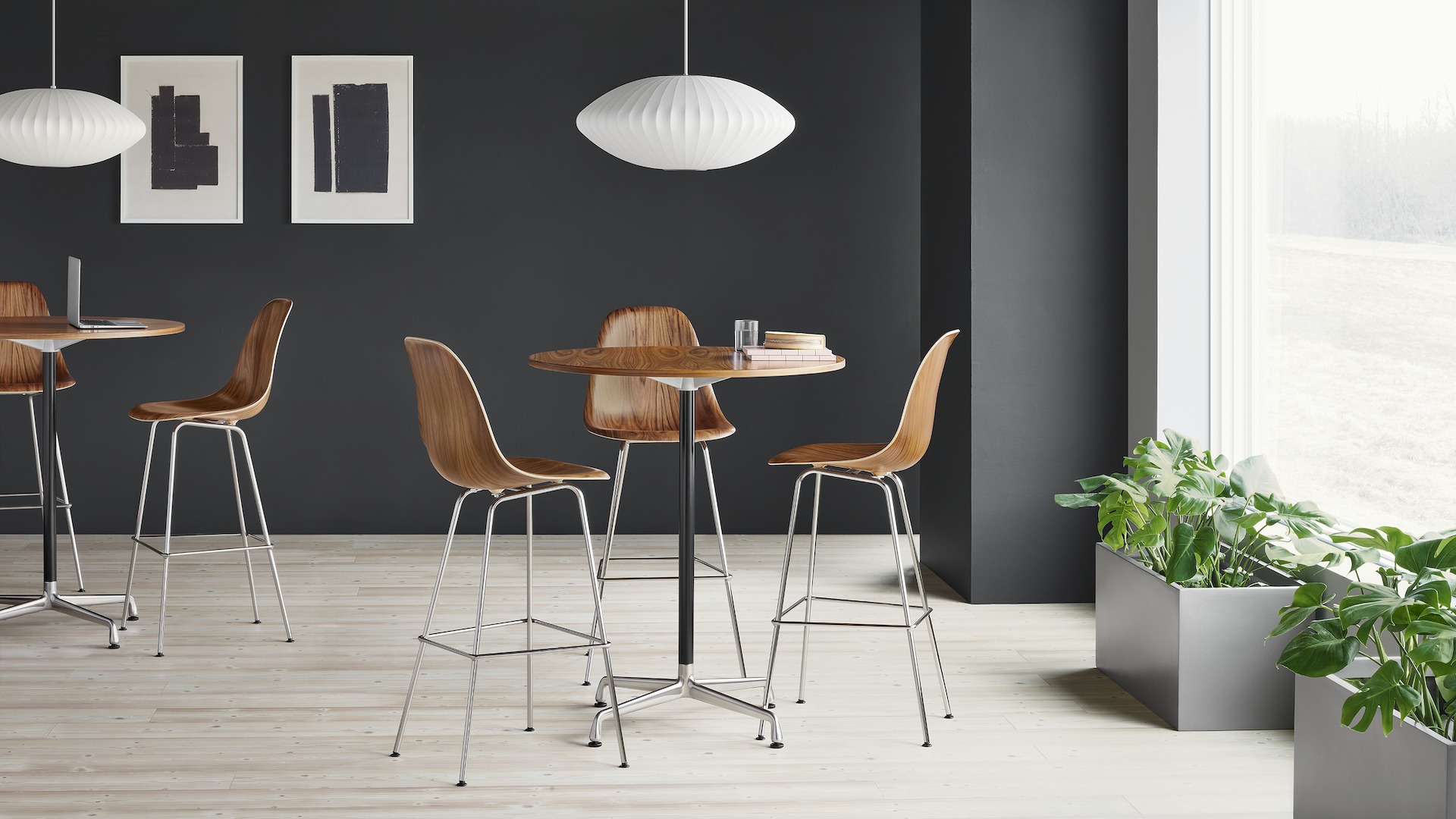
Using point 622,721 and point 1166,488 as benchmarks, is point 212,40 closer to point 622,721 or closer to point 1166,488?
point 622,721

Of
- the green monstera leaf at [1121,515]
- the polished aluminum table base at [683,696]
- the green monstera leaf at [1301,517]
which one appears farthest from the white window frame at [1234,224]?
the polished aluminum table base at [683,696]

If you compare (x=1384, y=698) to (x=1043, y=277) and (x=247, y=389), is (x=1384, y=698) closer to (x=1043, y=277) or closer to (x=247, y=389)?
(x=1043, y=277)

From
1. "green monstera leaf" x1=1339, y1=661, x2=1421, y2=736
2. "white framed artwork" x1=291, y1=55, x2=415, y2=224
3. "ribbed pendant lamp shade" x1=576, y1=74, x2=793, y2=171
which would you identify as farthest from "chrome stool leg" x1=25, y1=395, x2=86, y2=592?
"green monstera leaf" x1=1339, y1=661, x2=1421, y2=736

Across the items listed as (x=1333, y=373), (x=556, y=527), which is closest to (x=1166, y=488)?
(x=1333, y=373)

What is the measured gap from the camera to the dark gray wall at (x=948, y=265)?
4.60 m

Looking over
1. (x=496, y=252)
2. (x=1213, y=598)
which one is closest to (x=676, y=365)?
(x=1213, y=598)

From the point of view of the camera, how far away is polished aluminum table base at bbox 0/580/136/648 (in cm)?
401

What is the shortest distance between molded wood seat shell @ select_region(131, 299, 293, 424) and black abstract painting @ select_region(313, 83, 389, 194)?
150cm

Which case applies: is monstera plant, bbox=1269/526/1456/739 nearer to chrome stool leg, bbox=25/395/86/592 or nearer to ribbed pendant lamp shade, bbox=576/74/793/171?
ribbed pendant lamp shade, bbox=576/74/793/171

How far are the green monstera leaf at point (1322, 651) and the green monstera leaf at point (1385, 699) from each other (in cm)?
6

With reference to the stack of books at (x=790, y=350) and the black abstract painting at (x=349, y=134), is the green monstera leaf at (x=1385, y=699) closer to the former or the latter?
the stack of books at (x=790, y=350)

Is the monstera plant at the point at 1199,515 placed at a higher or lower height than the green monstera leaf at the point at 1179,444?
lower

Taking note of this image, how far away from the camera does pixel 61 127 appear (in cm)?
450

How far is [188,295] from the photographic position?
575 cm
